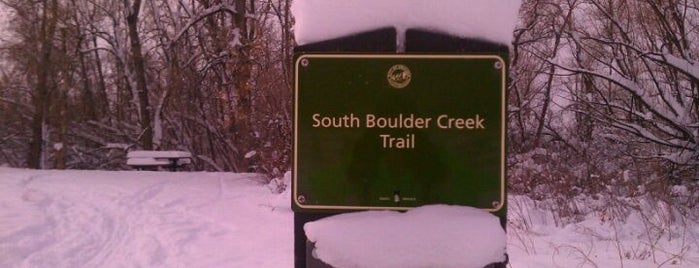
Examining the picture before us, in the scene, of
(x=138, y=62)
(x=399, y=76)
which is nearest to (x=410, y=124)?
(x=399, y=76)

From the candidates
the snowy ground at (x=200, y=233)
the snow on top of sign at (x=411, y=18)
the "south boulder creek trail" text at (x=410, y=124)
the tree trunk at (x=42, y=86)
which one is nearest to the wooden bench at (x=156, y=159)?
the snowy ground at (x=200, y=233)

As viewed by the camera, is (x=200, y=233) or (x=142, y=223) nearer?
(x=200, y=233)

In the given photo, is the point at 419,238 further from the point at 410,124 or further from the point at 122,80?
Answer: the point at 122,80

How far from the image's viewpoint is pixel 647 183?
9680 millimetres

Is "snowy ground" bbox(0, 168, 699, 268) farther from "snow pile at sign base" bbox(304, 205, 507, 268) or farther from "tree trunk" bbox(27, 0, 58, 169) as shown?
"tree trunk" bbox(27, 0, 58, 169)

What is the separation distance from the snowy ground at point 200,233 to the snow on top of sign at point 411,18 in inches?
120

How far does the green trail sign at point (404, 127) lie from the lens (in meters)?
2.07

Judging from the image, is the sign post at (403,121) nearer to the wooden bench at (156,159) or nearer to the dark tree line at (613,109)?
the dark tree line at (613,109)

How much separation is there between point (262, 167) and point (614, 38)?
860cm

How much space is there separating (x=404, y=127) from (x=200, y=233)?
521cm

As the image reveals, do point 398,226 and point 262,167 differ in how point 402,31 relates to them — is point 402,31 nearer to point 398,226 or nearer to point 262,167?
point 398,226

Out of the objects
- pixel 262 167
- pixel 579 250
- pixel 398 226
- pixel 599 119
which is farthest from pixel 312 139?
pixel 599 119

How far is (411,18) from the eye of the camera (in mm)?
2135

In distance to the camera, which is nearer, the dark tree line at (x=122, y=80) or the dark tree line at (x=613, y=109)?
the dark tree line at (x=613, y=109)
